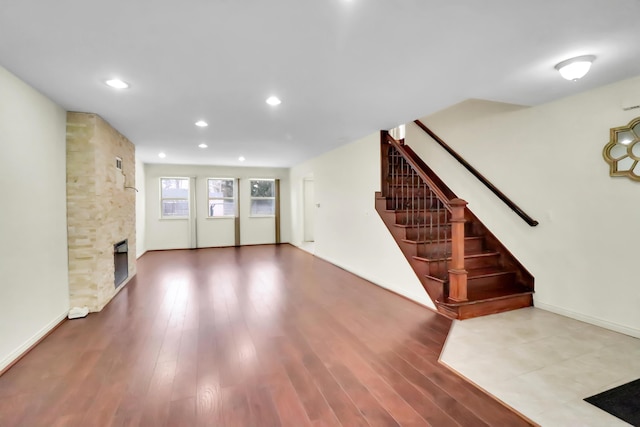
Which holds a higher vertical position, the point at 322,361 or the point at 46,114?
the point at 46,114

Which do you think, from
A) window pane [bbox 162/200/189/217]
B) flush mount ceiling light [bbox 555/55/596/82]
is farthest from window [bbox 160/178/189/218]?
flush mount ceiling light [bbox 555/55/596/82]

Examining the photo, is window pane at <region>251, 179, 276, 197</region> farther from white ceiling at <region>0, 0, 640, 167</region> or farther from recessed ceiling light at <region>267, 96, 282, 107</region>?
recessed ceiling light at <region>267, 96, 282, 107</region>

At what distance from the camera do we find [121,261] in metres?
4.54

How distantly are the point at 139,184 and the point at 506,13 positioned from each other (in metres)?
7.73

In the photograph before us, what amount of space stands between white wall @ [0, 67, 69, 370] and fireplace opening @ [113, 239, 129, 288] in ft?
3.05

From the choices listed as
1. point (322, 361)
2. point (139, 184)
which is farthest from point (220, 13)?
point (139, 184)

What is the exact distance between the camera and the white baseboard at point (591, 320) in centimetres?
273

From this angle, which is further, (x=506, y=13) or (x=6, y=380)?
(x=6, y=380)

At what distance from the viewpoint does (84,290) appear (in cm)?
343

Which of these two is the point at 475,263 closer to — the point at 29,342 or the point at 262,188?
the point at 29,342

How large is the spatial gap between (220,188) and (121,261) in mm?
4470

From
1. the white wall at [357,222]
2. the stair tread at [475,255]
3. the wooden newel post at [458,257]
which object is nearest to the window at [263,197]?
the white wall at [357,222]

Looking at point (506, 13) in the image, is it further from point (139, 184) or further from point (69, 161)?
point (139, 184)

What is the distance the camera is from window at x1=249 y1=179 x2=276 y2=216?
905cm
